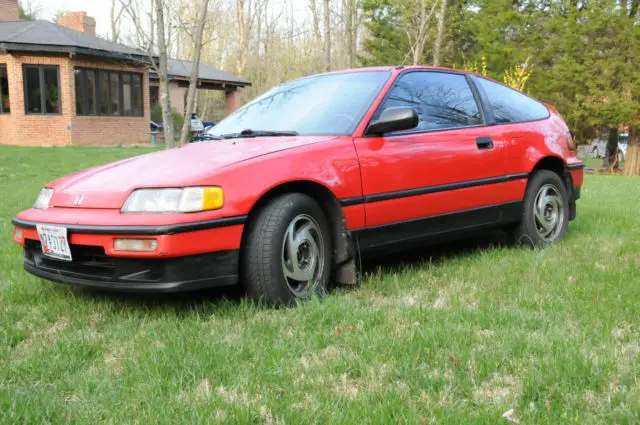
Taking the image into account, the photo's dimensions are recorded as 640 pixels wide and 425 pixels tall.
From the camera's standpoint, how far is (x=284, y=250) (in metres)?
3.38

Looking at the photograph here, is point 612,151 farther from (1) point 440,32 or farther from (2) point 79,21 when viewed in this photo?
(2) point 79,21

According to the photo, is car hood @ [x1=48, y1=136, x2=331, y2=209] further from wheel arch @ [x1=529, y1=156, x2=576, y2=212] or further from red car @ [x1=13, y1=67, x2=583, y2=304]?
wheel arch @ [x1=529, y1=156, x2=576, y2=212]

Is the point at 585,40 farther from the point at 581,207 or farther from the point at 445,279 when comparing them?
the point at 445,279

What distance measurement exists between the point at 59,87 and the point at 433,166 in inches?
738

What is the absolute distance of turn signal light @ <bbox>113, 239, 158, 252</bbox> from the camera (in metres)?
2.98

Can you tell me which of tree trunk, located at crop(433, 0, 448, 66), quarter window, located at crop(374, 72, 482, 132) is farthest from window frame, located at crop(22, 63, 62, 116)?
quarter window, located at crop(374, 72, 482, 132)

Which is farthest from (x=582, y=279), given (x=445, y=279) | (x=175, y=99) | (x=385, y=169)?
(x=175, y=99)

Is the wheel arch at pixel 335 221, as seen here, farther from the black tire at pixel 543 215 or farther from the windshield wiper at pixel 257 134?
the black tire at pixel 543 215

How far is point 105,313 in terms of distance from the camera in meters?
3.37

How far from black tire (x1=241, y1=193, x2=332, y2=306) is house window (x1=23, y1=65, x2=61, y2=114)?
62.1 feet

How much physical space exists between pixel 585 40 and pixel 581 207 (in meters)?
16.3

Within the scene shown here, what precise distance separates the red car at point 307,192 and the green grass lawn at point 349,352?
10.1 inches

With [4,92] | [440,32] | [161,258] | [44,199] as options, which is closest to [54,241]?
[44,199]

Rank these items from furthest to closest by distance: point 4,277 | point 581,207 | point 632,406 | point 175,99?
point 175,99, point 581,207, point 4,277, point 632,406
